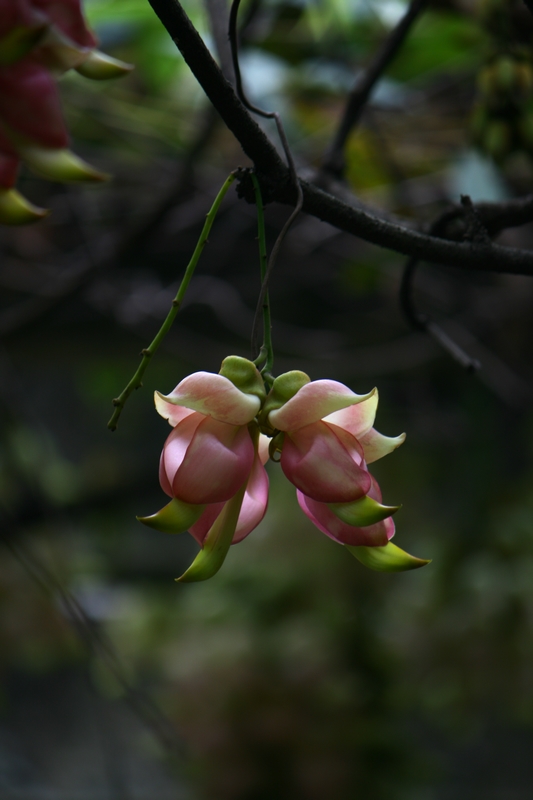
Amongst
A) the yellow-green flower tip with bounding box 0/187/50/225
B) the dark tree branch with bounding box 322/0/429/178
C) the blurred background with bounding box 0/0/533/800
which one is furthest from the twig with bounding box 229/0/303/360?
the blurred background with bounding box 0/0/533/800

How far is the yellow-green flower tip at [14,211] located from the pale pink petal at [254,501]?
154mm

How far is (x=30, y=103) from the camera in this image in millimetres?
302

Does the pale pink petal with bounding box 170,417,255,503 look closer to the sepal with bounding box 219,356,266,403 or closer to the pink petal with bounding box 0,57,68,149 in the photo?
the sepal with bounding box 219,356,266,403

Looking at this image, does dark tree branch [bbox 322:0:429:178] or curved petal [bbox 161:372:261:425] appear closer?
curved petal [bbox 161:372:261:425]

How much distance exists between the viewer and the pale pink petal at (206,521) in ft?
0.94

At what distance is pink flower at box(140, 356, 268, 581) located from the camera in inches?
10.3

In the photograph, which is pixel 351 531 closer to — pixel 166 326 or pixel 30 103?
pixel 166 326

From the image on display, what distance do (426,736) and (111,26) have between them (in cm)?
146

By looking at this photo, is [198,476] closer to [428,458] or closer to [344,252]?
[344,252]

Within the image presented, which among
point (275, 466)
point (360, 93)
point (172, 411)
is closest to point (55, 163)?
point (172, 411)

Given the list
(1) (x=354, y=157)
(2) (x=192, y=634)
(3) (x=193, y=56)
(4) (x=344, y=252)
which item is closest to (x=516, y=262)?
(3) (x=193, y=56)

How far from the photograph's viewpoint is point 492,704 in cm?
124

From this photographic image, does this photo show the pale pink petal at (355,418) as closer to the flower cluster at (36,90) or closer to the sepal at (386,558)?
the sepal at (386,558)

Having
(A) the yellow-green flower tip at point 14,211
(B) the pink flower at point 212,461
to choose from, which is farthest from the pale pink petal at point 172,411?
(A) the yellow-green flower tip at point 14,211
